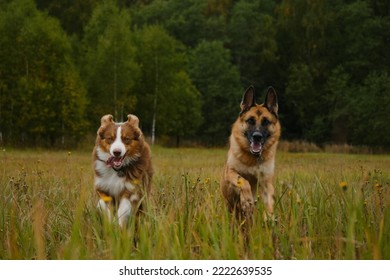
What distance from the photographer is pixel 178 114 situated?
3666 centimetres

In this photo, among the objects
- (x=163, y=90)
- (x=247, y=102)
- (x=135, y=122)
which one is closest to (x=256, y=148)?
(x=247, y=102)

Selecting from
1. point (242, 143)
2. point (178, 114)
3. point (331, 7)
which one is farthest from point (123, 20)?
point (242, 143)

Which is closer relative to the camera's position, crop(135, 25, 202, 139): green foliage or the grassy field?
the grassy field

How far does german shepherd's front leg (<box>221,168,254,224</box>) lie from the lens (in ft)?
16.1

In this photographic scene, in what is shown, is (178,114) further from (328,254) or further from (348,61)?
(328,254)

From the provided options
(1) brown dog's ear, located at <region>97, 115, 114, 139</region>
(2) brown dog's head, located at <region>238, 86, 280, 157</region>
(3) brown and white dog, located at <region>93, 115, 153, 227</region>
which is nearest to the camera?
(3) brown and white dog, located at <region>93, 115, 153, 227</region>

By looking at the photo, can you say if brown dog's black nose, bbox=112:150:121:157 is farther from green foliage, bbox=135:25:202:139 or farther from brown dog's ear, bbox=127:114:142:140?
green foliage, bbox=135:25:202:139

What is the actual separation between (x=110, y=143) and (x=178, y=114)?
104 feet

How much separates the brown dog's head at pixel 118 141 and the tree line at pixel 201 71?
16.7 ft

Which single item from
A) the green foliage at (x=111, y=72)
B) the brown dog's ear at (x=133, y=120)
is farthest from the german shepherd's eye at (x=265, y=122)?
the green foliage at (x=111, y=72)

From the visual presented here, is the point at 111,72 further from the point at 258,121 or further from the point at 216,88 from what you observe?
the point at 258,121

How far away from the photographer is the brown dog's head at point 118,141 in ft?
16.2

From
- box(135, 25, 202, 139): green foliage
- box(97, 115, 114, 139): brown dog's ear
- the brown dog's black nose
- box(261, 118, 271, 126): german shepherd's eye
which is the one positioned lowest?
box(135, 25, 202, 139): green foliage

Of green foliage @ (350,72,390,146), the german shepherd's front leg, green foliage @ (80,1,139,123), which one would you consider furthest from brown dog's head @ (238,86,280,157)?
green foliage @ (80,1,139,123)
